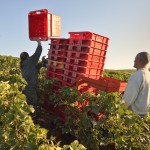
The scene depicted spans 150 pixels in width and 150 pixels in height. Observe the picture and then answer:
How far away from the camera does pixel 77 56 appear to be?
579cm

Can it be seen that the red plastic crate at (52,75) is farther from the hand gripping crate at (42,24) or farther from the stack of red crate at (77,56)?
the hand gripping crate at (42,24)

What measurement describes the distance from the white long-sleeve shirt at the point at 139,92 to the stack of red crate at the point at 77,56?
154 centimetres

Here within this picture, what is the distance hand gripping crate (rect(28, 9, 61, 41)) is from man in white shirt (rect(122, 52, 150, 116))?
258cm

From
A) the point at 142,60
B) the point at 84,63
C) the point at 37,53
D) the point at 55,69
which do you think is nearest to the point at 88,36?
the point at 84,63

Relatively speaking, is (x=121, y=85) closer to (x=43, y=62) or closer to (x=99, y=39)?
(x=99, y=39)

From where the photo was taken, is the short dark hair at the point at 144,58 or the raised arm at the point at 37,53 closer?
the short dark hair at the point at 144,58

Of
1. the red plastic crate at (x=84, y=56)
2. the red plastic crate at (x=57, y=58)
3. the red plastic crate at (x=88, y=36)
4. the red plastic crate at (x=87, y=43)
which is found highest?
the red plastic crate at (x=88, y=36)

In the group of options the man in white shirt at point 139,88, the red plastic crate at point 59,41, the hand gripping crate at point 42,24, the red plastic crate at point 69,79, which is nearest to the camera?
the man in white shirt at point 139,88

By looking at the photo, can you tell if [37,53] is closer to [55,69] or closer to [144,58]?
[55,69]

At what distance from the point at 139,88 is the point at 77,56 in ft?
6.00

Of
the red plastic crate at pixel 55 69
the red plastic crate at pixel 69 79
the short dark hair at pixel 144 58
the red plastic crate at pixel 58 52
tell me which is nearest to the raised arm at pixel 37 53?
the red plastic crate at pixel 58 52

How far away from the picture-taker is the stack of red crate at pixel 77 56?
224 inches

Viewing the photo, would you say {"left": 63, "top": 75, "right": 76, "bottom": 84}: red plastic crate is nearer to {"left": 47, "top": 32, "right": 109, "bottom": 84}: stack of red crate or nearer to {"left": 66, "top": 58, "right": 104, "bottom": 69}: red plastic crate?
{"left": 47, "top": 32, "right": 109, "bottom": 84}: stack of red crate

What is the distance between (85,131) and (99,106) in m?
0.64
